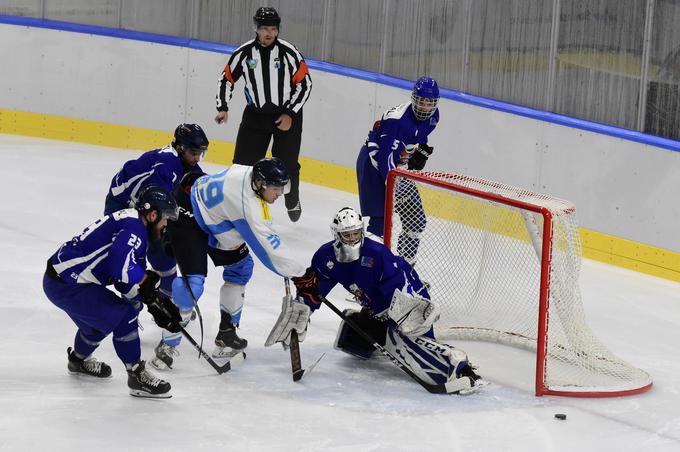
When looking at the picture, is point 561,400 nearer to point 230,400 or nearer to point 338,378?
point 338,378

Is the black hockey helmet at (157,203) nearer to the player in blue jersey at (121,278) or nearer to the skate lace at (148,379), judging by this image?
the player in blue jersey at (121,278)

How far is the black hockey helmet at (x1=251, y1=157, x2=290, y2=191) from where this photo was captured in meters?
5.03

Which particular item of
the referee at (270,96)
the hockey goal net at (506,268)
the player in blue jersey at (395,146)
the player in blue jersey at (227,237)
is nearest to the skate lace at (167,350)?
the player in blue jersey at (227,237)

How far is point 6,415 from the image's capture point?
466 cm

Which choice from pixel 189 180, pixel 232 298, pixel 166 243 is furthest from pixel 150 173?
pixel 232 298

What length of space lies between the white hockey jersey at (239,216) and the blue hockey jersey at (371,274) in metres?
0.26

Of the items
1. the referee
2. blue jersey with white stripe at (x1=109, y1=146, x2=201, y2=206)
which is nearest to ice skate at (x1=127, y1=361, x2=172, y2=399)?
blue jersey with white stripe at (x1=109, y1=146, x2=201, y2=206)

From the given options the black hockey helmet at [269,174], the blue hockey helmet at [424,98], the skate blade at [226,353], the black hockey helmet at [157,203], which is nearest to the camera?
the black hockey helmet at [157,203]

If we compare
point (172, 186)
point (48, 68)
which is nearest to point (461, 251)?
point (172, 186)

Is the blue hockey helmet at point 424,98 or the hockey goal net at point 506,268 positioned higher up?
the blue hockey helmet at point 424,98

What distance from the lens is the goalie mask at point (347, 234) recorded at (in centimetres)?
518

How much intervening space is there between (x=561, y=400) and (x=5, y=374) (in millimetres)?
→ 2239

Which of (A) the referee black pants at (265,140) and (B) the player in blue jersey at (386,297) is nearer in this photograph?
(B) the player in blue jersey at (386,297)

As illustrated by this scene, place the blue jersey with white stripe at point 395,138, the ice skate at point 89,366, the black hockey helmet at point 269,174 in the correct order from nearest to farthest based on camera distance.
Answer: the black hockey helmet at point 269,174 → the ice skate at point 89,366 → the blue jersey with white stripe at point 395,138
